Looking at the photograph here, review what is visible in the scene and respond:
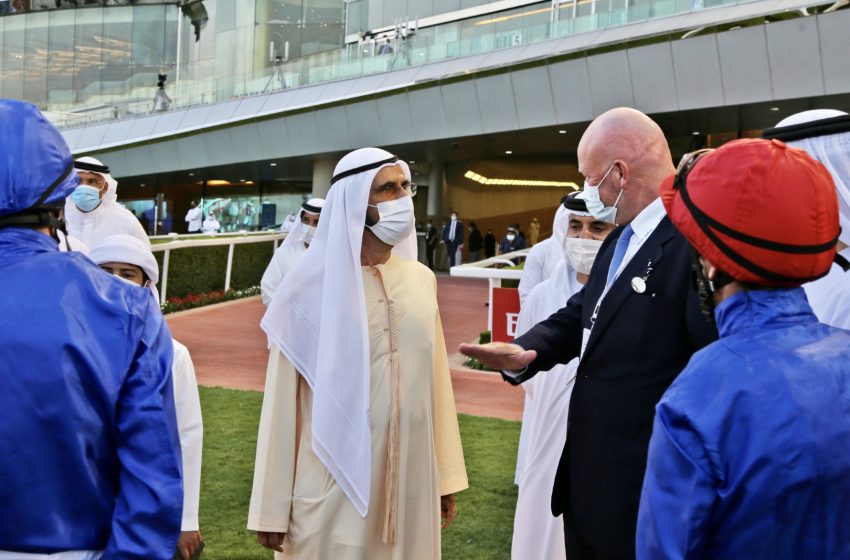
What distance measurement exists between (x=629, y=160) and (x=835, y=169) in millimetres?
648

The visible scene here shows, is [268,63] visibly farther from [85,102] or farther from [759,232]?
[759,232]

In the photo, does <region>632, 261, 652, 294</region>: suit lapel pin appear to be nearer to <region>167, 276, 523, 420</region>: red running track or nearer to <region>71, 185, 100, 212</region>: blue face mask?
<region>71, 185, 100, 212</region>: blue face mask

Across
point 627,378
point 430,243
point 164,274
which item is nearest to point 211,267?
point 164,274

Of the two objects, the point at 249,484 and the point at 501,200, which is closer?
the point at 249,484

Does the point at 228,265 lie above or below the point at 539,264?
above

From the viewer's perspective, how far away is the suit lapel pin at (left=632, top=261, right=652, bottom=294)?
2680mm

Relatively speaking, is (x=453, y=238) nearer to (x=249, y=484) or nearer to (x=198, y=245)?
(x=198, y=245)

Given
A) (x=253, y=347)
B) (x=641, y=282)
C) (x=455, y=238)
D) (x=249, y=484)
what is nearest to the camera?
(x=641, y=282)

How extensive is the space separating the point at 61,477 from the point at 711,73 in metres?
19.2

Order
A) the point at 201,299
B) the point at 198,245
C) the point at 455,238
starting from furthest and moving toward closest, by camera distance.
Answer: the point at 455,238 → the point at 198,245 → the point at 201,299

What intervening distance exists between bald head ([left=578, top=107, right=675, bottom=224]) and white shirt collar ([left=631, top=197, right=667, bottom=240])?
8cm

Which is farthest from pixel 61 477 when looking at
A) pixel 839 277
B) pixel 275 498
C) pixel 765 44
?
pixel 765 44

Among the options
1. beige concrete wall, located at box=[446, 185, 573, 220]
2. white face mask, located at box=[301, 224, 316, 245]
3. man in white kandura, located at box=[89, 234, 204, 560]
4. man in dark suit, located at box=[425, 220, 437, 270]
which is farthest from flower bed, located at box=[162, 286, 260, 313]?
beige concrete wall, located at box=[446, 185, 573, 220]

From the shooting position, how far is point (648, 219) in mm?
2848
